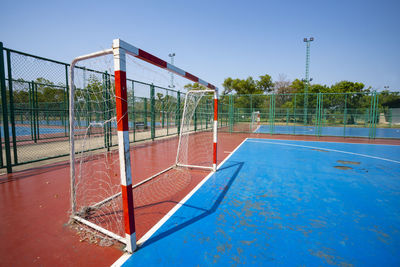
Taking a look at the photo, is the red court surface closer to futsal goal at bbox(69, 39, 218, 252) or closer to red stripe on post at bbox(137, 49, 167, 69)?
futsal goal at bbox(69, 39, 218, 252)

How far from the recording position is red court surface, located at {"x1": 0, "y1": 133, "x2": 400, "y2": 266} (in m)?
2.38

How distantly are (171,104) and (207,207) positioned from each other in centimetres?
1133

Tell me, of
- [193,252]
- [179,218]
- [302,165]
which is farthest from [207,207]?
[302,165]

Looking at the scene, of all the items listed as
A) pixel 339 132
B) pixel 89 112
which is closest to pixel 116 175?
pixel 89 112

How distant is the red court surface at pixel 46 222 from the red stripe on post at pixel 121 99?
1613 millimetres

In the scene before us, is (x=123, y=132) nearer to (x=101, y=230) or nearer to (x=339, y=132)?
(x=101, y=230)

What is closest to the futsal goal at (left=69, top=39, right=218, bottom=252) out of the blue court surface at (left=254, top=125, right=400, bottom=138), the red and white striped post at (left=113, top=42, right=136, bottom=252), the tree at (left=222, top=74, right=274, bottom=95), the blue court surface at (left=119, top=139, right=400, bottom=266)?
the red and white striped post at (left=113, top=42, right=136, bottom=252)

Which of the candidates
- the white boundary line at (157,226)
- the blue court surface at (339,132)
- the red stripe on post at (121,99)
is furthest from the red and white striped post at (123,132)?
the blue court surface at (339,132)

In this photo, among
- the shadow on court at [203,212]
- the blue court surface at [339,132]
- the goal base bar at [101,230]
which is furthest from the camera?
the blue court surface at [339,132]

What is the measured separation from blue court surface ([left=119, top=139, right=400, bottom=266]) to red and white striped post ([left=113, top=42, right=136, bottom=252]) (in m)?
0.34

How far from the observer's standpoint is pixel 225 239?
278 cm

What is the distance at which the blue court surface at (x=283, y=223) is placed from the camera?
8.02ft

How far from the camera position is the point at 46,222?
3.12m

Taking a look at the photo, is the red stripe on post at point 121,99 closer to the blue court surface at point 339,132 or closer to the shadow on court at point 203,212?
the shadow on court at point 203,212
